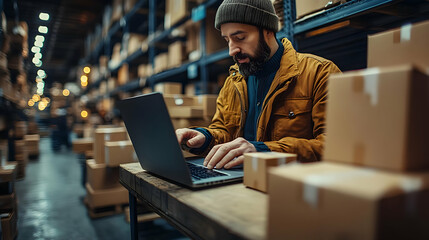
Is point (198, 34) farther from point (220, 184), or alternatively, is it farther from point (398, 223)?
point (398, 223)

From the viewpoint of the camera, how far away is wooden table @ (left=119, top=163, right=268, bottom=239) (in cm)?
56

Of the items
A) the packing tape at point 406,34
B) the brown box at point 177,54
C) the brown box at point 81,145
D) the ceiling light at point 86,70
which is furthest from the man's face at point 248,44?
the ceiling light at point 86,70

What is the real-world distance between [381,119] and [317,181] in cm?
18

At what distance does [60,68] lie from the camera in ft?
59.5

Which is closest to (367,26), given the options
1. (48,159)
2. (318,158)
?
(318,158)

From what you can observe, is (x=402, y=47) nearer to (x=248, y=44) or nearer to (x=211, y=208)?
(x=211, y=208)

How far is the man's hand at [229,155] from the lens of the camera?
40.8 inches

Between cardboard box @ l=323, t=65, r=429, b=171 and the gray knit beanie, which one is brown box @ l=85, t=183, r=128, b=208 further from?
cardboard box @ l=323, t=65, r=429, b=171

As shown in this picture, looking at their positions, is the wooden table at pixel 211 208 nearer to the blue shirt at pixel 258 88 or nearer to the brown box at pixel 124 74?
the blue shirt at pixel 258 88

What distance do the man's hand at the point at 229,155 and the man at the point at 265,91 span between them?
13cm

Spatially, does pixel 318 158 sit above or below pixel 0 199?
above

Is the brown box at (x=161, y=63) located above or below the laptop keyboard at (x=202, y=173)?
above

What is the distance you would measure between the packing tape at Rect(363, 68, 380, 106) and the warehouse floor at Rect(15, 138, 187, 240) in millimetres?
2079

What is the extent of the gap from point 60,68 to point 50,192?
1708 centimetres
